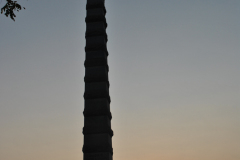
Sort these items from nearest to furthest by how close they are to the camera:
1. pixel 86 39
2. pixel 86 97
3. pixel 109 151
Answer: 1. pixel 109 151
2. pixel 86 97
3. pixel 86 39

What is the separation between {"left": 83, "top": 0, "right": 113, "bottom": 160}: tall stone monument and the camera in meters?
23.4

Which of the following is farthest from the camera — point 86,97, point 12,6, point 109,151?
point 86,97

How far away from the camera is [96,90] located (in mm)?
25016

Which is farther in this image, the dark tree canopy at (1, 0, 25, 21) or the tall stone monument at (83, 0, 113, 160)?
the tall stone monument at (83, 0, 113, 160)

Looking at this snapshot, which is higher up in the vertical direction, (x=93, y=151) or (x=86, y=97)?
(x=86, y=97)

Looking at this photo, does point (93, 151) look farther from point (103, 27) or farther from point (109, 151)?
point (103, 27)

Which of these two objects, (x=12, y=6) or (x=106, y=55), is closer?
(x=12, y=6)

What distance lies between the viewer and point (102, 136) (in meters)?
23.6

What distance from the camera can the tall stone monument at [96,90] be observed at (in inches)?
920

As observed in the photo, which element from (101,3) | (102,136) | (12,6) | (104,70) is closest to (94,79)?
(104,70)

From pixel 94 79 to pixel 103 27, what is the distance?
5097 mm

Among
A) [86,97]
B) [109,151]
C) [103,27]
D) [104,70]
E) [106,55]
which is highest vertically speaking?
[103,27]

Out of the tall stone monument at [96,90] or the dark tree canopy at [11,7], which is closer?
the dark tree canopy at [11,7]

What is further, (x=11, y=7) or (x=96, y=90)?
(x=96, y=90)
